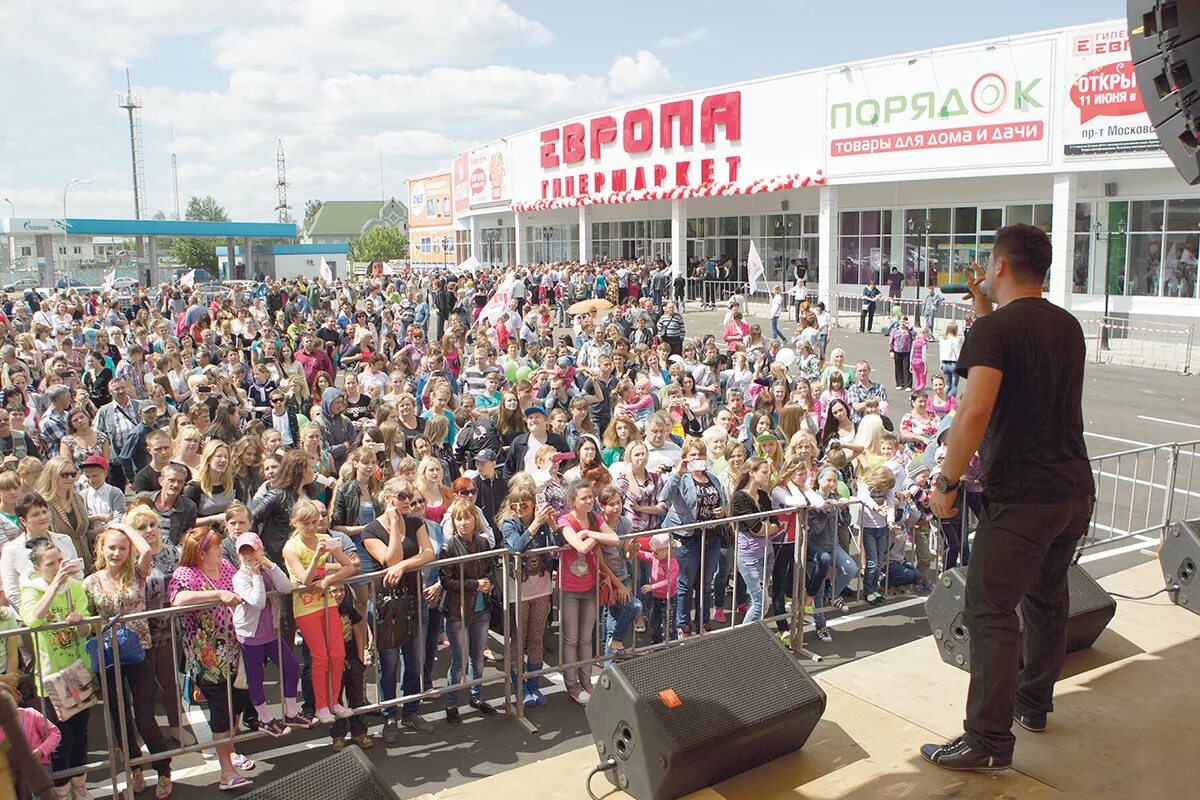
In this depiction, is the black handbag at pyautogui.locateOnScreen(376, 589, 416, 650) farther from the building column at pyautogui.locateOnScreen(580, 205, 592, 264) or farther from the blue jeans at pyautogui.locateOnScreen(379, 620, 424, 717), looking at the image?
the building column at pyautogui.locateOnScreen(580, 205, 592, 264)

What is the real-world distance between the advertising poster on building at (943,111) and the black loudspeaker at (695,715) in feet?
85.8

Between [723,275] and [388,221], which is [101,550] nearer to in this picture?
[723,275]

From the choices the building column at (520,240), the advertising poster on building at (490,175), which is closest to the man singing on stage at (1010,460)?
the advertising poster on building at (490,175)

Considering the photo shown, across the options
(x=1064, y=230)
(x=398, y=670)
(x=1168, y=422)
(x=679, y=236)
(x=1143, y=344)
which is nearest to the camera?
(x=398, y=670)

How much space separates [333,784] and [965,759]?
2408 mm

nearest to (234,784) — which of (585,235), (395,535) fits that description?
(395,535)

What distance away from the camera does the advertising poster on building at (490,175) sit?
172 ft

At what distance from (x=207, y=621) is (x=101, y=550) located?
74 centimetres

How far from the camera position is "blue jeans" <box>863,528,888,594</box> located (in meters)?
8.55

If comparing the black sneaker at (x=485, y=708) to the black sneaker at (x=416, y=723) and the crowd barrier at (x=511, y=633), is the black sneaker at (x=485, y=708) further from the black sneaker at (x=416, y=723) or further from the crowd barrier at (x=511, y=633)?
the black sneaker at (x=416, y=723)

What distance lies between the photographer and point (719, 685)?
4.29 meters

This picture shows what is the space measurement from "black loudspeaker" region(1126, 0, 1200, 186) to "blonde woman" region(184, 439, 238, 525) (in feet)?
22.5

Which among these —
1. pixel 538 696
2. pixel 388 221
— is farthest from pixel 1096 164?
pixel 388 221

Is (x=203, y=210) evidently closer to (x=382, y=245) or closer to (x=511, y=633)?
(x=382, y=245)
